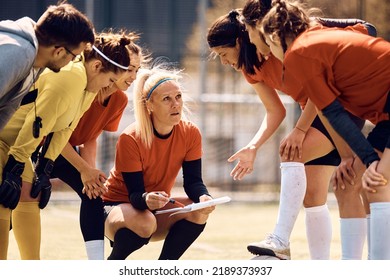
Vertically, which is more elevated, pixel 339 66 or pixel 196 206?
pixel 339 66

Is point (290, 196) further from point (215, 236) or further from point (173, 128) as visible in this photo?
point (215, 236)

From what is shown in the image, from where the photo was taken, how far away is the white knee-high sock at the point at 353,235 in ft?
14.9

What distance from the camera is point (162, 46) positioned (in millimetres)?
12258

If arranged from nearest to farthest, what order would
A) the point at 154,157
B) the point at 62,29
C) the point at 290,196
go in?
the point at 62,29 → the point at 290,196 → the point at 154,157

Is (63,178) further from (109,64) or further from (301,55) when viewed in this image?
(301,55)

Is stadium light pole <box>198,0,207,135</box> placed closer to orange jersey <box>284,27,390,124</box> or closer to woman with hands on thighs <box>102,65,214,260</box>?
woman with hands on thighs <box>102,65,214,260</box>

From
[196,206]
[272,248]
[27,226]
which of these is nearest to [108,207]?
[27,226]

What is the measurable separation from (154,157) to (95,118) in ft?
1.67

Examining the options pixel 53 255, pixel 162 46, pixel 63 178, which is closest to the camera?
pixel 63 178

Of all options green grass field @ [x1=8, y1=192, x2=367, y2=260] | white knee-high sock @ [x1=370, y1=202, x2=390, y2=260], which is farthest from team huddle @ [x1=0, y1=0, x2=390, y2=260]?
green grass field @ [x1=8, y1=192, x2=367, y2=260]

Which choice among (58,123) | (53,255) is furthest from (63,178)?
(53,255)

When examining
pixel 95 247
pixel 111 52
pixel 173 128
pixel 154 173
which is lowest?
pixel 95 247

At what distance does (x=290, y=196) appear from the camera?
4.46 m

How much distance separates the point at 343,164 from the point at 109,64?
4.48 ft
